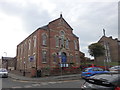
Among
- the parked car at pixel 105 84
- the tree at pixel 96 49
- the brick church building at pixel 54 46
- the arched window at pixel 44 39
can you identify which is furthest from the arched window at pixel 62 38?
the parked car at pixel 105 84

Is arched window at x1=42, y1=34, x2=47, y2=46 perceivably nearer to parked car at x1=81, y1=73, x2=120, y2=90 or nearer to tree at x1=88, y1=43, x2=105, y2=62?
tree at x1=88, y1=43, x2=105, y2=62

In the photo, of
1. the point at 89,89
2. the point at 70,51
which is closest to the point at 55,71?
the point at 70,51

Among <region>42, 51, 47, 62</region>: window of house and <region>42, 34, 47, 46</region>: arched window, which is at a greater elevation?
<region>42, 34, 47, 46</region>: arched window

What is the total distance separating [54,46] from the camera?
29750 millimetres

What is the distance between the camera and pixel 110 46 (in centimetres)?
5328

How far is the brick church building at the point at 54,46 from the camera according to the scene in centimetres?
2745

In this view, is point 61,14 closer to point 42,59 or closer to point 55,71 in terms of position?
point 42,59

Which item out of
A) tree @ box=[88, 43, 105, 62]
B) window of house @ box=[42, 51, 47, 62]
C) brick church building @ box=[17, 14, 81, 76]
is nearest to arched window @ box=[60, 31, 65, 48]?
brick church building @ box=[17, 14, 81, 76]

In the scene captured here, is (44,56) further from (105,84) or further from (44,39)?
(105,84)

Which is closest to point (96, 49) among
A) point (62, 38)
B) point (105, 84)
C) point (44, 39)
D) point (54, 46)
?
point (62, 38)

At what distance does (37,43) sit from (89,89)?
23.8 meters

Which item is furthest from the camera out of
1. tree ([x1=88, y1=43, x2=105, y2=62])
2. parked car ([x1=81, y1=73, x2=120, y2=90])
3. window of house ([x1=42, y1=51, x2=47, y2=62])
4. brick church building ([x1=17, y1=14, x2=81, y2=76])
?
tree ([x1=88, y1=43, x2=105, y2=62])

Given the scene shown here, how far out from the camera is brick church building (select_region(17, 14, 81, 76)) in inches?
1081

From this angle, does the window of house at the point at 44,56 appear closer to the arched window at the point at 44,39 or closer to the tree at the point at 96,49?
the arched window at the point at 44,39
